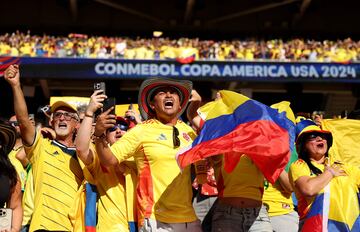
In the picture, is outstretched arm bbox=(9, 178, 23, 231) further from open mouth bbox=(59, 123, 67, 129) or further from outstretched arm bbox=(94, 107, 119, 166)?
open mouth bbox=(59, 123, 67, 129)

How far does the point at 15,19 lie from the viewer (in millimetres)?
28766

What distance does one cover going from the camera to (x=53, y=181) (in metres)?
5.04

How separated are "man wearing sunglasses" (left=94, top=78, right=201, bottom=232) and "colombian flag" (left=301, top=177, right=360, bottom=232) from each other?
3.34 ft

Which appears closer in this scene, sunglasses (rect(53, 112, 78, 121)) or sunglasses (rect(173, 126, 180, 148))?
sunglasses (rect(173, 126, 180, 148))

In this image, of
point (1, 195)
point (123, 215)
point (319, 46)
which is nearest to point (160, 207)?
point (123, 215)

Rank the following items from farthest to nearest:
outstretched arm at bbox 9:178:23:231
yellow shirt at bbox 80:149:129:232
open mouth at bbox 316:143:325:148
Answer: open mouth at bbox 316:143:325:148 → yellow shirt at bbox 80:149:129:232 → outstretched arm at bbox 9:178:23:231

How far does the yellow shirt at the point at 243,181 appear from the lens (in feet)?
14.9

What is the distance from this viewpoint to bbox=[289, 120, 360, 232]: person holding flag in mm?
4648

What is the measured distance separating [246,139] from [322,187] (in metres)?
0.72

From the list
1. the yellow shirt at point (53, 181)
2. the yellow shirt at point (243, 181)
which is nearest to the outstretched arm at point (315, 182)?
the yellow shirt at point (243, 181)

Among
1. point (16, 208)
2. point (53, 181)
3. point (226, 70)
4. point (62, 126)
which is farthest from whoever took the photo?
point (226, 70)

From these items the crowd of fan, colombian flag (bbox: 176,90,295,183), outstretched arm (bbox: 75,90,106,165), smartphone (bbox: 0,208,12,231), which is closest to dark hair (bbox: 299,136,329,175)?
colombian flag (bbox: 176,90,295,183)

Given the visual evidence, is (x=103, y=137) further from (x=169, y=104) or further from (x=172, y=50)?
(x=172, y=50)

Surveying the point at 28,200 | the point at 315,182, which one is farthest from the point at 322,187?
the point at 28,200
